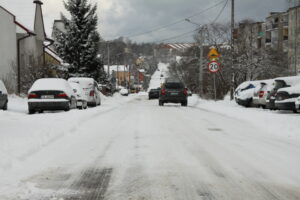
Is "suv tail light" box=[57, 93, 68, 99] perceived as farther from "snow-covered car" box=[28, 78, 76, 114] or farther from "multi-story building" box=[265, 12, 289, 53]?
"multi-story building" box=[265, 12, 289, 53]

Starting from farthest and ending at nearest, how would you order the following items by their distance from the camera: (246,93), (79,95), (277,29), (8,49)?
1. (277,29)
2. (8,49)
3. (246,93)
4. (79,95)

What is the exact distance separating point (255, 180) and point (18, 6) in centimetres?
3715

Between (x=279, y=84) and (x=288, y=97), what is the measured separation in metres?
2.14

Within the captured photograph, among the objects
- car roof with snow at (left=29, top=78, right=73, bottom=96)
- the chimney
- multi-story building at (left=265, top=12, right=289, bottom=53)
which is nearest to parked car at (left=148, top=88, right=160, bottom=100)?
the chimney

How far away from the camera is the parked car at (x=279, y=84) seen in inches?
695

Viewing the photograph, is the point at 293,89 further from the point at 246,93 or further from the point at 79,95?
the point at 79,95

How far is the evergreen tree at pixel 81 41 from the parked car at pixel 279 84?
2348 cm

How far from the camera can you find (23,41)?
34.0m

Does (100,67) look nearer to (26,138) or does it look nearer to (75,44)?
(75,44)

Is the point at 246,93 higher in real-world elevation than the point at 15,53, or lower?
lower

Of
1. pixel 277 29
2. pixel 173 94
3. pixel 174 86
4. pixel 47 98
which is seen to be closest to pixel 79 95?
pixel 47 98

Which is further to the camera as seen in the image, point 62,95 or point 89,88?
point 89,88

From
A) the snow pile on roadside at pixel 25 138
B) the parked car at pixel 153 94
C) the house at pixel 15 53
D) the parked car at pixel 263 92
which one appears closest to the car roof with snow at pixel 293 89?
the parked car at pixel 263 92

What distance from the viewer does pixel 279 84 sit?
59.7 ft
